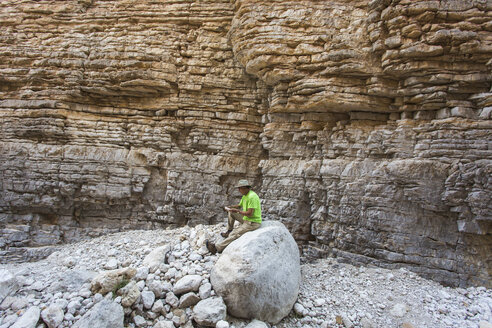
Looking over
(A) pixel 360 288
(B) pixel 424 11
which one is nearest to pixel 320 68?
(B) pixel 424 11

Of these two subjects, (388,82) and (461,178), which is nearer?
(461,178)

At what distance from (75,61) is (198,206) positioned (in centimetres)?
657

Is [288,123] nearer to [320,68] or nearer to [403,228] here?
[320,68]

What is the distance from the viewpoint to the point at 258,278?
12.6 feet

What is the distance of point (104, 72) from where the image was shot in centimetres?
874

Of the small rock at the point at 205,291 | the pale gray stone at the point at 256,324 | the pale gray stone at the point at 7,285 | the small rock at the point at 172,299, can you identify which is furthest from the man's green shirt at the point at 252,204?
the pale gray stone at the point at 7,285

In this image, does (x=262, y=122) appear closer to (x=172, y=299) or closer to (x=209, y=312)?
(x=172, y=299)

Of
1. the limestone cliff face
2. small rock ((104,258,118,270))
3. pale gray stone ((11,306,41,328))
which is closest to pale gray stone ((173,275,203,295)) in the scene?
small rock ((104,258,118,270))

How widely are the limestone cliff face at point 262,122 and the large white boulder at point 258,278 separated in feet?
9.43

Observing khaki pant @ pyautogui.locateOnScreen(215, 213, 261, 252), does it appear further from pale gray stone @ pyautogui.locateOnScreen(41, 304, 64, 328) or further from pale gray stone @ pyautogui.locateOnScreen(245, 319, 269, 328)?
pale gray stone @ pyautogui.locateOnScreen(41, 304, 64, 328)

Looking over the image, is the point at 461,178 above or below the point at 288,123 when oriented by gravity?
below

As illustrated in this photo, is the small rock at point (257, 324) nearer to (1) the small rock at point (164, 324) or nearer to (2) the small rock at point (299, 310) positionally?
(2) the small rock at point (299, 310)

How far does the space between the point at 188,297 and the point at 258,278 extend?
3.63 feet

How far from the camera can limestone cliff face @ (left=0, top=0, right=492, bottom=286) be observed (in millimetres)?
5668
